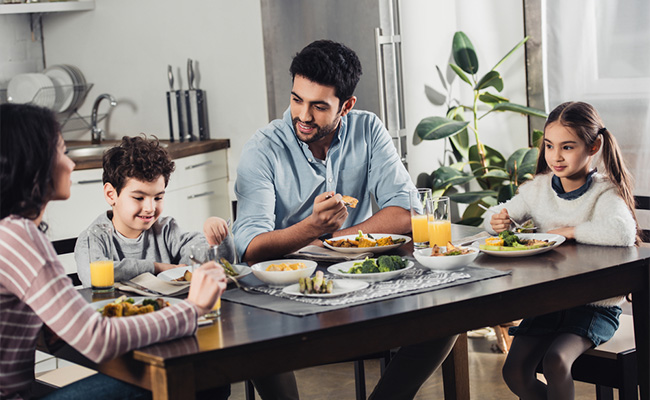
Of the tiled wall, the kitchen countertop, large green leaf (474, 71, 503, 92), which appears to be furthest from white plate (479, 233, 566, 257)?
the tiled wall

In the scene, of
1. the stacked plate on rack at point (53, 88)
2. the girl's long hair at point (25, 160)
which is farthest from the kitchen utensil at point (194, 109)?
the girl's long hair at point (25, 160)

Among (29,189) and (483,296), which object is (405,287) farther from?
(29,189)

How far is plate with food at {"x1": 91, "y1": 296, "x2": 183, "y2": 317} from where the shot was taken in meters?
1.60

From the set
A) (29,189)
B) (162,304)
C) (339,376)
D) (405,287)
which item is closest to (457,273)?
(405,287)

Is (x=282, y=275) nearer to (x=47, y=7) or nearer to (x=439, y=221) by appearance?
(x=439, y=221)

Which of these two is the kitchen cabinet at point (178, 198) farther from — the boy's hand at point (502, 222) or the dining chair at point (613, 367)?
the dining chair at point (613, 367)

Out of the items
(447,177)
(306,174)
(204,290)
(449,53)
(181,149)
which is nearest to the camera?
(204,290)

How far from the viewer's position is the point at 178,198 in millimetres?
4113

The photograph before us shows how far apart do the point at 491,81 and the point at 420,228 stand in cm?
186

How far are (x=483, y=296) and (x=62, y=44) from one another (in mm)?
3676

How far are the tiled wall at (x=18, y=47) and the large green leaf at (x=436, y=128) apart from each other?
2244mm

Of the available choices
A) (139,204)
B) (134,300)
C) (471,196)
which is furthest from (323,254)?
(471,196)

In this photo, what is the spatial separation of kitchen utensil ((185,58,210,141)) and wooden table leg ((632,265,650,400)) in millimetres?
2800

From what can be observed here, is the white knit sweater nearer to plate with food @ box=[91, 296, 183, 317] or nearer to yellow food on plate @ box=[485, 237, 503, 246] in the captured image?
yellow food on plate @ box=[485, 237, 503, 246]
